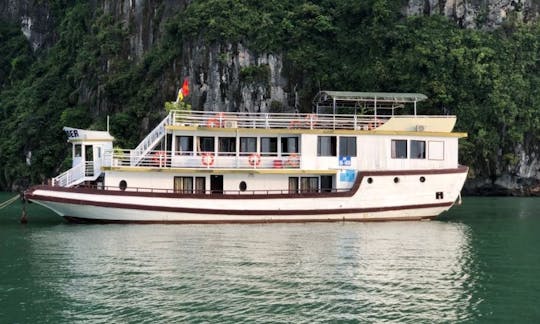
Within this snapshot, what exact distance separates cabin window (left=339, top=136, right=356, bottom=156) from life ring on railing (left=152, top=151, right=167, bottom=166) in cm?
681

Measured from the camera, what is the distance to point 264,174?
23.7 m

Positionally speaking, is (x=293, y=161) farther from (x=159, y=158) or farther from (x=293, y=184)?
(x=159, y=158)

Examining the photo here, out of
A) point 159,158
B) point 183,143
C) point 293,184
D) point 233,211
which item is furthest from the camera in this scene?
point 293,184

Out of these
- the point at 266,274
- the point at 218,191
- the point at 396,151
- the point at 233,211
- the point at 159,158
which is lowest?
the point at 266,274

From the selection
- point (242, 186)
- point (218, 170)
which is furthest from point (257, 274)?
point (242, 186)

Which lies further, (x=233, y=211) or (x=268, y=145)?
(x=268, y=145)

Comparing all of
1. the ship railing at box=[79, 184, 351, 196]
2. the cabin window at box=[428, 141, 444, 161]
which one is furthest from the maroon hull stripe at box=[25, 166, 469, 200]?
the cabin window at box=[428, 141, 444, 161]

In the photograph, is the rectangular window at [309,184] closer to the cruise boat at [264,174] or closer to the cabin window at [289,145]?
the cruise boat at [264,174]

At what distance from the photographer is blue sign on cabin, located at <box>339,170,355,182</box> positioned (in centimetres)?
2404

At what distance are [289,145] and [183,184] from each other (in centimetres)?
445

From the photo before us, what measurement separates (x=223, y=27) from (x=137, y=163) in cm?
2944

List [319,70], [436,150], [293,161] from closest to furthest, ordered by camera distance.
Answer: [293,161]
[436,150]
[319,70]

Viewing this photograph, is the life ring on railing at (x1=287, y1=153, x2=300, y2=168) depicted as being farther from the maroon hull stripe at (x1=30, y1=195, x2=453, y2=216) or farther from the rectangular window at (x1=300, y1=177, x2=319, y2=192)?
the maroon hull stripe at (x1=30, y1=195, x2=453, y2=216)

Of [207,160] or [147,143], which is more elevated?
[147,143]
